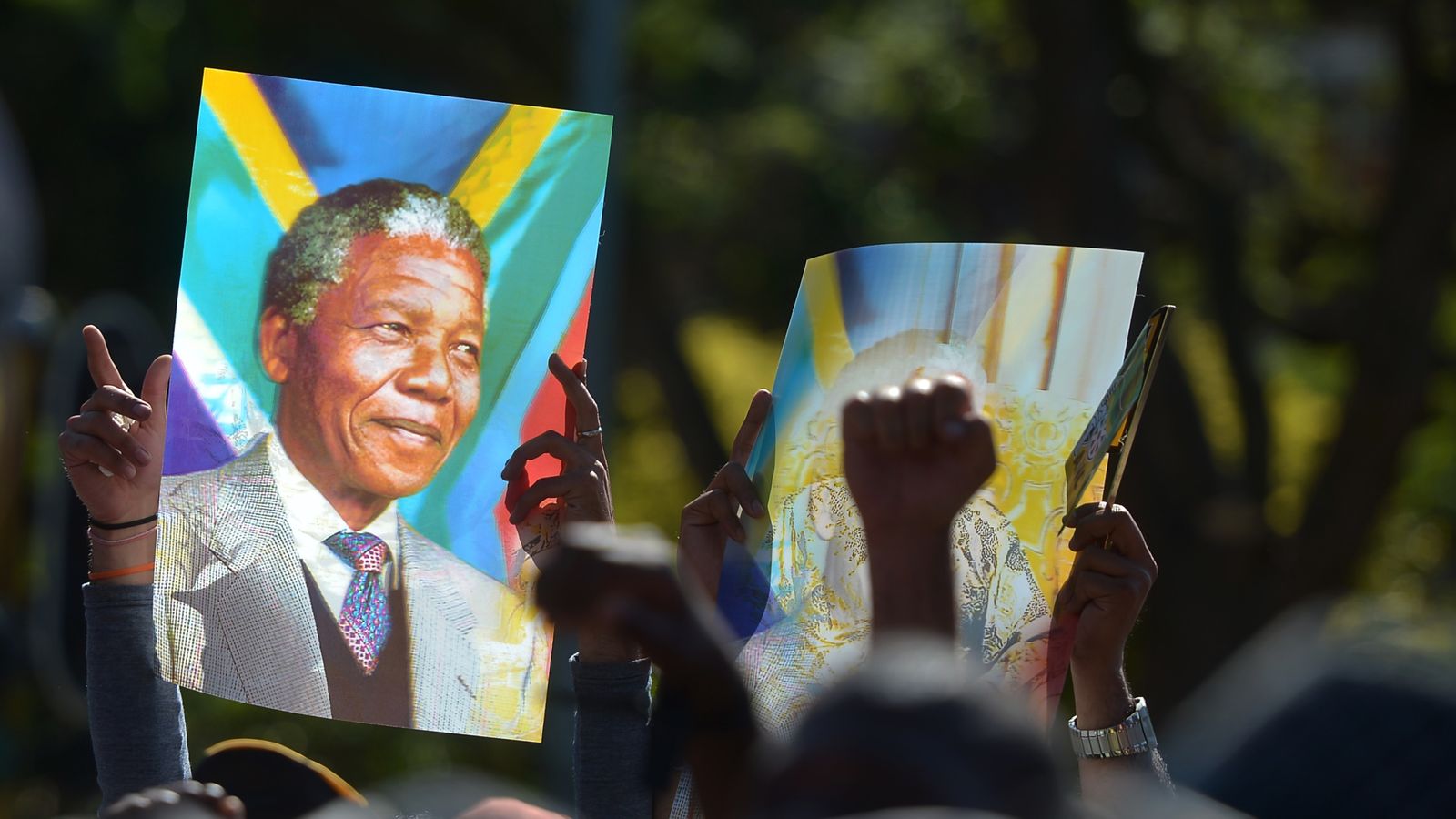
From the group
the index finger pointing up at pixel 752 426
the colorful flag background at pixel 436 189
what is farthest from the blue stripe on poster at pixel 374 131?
the index finger pointing up at pixel 752 426

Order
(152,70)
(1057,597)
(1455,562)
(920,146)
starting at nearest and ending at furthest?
(1057,597) → (152,70) → (920,146) → (1455,562)

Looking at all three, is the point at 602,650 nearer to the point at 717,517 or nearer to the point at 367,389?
the point at 717,517

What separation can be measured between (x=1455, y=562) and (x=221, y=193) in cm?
769

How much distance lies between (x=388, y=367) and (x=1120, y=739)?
100cm

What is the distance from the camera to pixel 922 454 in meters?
1.32

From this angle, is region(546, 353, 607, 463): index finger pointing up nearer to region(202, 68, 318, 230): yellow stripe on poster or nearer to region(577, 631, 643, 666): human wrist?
region(577, 631, 643, 666): human wrist

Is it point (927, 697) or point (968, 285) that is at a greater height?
point (968, 285)

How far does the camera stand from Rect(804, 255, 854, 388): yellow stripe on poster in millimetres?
1837

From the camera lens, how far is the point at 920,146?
6672mm

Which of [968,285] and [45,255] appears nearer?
[968,285]

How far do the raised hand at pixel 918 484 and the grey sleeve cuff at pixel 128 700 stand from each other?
957 millimetres

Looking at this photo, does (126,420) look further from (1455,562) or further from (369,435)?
(1455,562)

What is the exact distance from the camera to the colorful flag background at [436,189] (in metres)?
1.82

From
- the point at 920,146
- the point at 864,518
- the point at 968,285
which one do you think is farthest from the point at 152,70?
the point at 864,518
